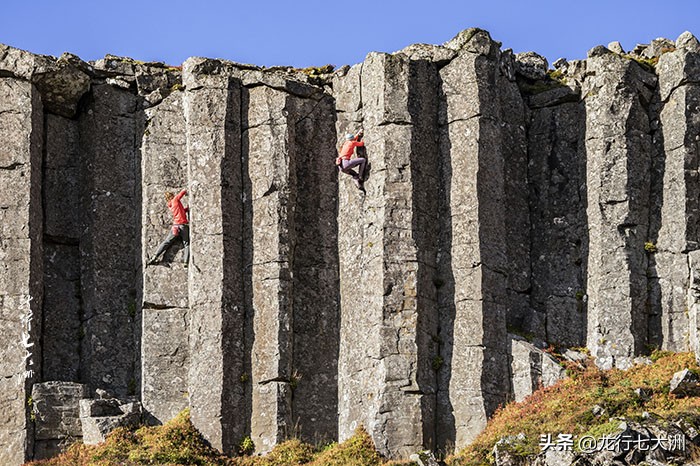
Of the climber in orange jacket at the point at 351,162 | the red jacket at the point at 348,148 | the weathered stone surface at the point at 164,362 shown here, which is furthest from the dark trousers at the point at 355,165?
the weathered stone surface at the point at 164,362

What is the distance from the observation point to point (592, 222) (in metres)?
55.1

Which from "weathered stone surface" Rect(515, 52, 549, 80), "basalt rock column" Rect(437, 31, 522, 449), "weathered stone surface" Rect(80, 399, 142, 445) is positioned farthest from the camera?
"weathered stone surface" Rect(515, 52, 549, 80)

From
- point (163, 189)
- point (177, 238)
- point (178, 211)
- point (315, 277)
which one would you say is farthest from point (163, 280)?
point (315, 277)

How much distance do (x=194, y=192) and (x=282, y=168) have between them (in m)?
2.65

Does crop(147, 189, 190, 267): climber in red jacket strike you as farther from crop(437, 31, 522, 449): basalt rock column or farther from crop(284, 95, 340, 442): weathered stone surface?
crop(437, 31, 522, 449): basalt rock column

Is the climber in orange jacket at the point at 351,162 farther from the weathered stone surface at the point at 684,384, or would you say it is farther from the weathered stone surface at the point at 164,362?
the weathered stone surface at the point at 684,384

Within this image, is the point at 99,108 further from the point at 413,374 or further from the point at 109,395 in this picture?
the point at 413,374

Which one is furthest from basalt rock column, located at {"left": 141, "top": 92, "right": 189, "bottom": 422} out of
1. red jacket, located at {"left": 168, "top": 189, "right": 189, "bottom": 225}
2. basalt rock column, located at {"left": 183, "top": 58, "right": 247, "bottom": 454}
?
basalt rock column, located at {"left": 183, "top": 58, "right": 247, "bottom": 454}

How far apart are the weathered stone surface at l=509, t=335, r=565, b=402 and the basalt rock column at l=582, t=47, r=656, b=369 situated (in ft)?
6.44

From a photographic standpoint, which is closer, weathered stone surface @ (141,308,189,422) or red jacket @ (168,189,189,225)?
weathered stone surface @ (141,308,189,422)

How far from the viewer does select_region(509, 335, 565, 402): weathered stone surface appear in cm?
5219

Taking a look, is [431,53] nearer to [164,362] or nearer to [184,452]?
[164,362]

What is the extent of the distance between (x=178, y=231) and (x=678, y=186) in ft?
48.2

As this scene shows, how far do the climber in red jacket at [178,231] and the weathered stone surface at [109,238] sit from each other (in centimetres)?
94
